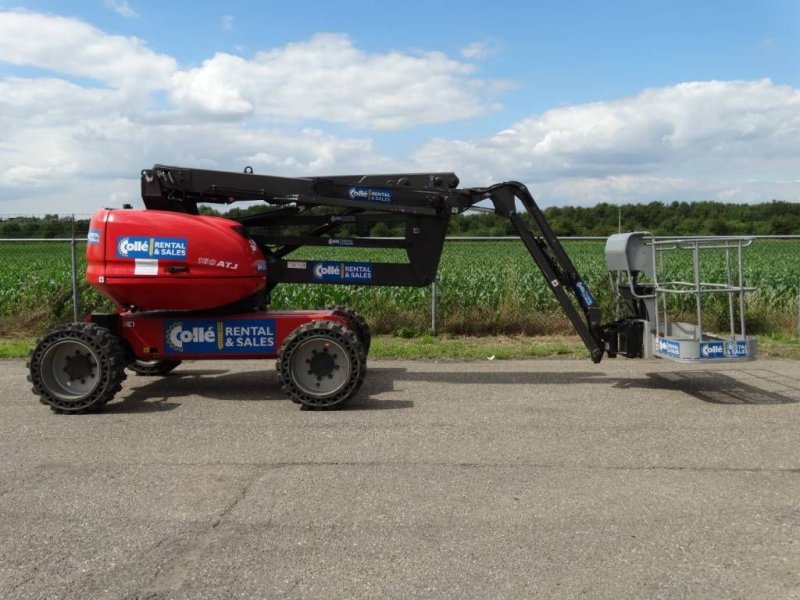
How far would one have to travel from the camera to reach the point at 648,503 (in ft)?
14.5

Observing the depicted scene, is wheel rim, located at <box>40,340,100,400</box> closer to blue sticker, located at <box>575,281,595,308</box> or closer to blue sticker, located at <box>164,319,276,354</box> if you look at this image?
blue sticker, located at <box>164,319,276,354</box>

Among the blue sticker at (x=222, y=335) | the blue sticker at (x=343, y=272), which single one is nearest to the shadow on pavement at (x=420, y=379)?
the blue sticker at (x=222, y=335)

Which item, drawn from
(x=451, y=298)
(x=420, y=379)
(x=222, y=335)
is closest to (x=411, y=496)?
(x=222, y=335)

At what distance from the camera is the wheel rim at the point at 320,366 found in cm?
703

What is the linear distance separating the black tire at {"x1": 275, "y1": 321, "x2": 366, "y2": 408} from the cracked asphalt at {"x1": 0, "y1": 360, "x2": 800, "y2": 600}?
198mm

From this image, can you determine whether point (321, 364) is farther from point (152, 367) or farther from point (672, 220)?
point (672, 220)

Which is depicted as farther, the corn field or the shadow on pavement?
the corn field

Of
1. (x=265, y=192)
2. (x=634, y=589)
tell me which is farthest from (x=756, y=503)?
(x=265, y=192)

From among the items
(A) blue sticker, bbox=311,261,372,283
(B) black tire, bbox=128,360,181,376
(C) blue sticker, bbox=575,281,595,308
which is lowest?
(B) black tire, bbox=128,360,181,376

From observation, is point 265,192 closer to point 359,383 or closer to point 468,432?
point 359,383

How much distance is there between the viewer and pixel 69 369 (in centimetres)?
716

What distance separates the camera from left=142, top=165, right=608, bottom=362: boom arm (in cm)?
768

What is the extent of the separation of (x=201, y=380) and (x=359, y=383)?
104 inches

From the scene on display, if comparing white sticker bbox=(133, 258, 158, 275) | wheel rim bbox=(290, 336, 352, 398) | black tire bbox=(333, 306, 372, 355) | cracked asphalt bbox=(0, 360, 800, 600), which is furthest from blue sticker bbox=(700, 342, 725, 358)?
white sticker bbox=(133, 258, 158, 275)
